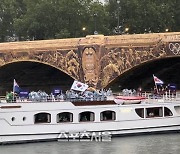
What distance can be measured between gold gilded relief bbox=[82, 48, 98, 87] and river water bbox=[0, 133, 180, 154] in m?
12.0

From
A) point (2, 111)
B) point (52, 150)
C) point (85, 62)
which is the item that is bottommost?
point (52, 150)

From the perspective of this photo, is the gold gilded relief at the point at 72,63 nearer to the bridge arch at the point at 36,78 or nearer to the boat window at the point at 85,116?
the bridge arch at the point at 36,78

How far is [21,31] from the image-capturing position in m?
57.4

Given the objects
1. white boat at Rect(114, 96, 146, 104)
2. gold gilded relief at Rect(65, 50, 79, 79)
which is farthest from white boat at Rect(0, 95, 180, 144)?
gold gilded relief at Rect(65, 50, 79, 79)

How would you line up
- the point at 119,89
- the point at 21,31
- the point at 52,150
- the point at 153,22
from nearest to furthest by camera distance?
the point at 52,150, the point at 119,89, the point at 153,22, the point at 21,31

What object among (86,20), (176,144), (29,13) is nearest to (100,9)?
(86,20)

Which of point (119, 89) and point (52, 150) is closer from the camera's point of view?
point (52, 150)

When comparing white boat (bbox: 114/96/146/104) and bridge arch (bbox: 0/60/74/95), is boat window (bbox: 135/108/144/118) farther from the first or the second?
bridge arch (bbox: 0/60/74/95)

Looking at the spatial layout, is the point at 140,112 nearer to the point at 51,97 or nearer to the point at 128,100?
the point at 128,100

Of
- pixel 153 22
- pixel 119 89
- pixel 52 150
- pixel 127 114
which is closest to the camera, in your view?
pixel 52 150

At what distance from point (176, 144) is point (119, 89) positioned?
55.2 feet

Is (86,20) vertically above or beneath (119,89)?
above

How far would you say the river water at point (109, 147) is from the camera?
24703mm

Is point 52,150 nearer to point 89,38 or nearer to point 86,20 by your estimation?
point 89,38
